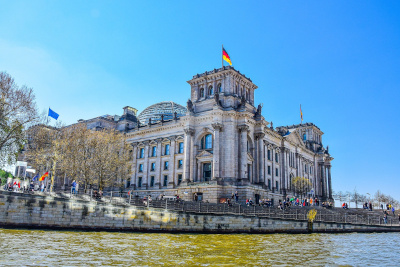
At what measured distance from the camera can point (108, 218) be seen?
28922mm

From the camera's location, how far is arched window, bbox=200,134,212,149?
57625mm

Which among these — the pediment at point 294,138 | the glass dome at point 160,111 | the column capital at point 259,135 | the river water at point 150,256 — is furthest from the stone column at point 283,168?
the river water at point 150,256

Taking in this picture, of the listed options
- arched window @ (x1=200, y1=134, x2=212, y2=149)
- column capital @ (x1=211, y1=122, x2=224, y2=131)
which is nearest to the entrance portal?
arched window @ (x1=200, y1=134, x2=212, y2=149)

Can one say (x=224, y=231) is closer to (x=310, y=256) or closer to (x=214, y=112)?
(x=310, y=256)

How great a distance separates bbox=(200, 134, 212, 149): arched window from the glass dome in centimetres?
2653

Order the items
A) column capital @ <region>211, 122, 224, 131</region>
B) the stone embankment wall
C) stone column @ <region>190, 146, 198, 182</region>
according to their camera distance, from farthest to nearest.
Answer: stone column @ <region>190, 146, 198, 182</region> → column capital @ <region>211, 122, 224, 131</region> → the stone embankment wall

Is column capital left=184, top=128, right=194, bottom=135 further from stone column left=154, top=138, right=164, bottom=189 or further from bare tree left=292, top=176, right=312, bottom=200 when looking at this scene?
bare tree left=292, top=176, right=312, bottom=200

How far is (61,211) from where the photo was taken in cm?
2748

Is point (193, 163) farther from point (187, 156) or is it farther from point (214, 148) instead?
point (214, 148)

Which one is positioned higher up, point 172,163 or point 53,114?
point 53,114

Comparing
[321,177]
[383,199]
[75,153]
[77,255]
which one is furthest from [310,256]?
[383,199]

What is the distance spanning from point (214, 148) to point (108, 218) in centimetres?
2806

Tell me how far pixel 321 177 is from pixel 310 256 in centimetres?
8005

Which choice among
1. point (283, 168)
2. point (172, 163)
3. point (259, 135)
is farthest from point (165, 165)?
point (283, 168)
